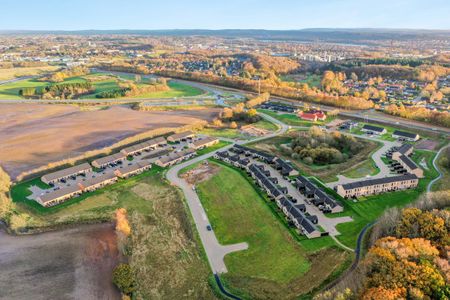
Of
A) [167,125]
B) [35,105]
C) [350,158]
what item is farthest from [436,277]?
[35,105]

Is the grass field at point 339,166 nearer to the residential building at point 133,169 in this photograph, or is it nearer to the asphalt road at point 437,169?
the asphalt road at point 437,169

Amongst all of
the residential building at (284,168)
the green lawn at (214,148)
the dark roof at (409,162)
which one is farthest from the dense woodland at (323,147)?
the green lawn at (214,148)

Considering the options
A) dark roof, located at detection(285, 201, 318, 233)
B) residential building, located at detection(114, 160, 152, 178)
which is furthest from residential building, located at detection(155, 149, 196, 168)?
dark roof, located at detection(285, 201, 318, 233)

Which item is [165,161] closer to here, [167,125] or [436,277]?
[167,125]

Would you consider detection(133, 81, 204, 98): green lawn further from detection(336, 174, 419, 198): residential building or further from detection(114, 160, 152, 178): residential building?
detection(336, 174, 419, 198): residential building

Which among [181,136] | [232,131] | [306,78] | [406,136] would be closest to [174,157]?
[181,136]
